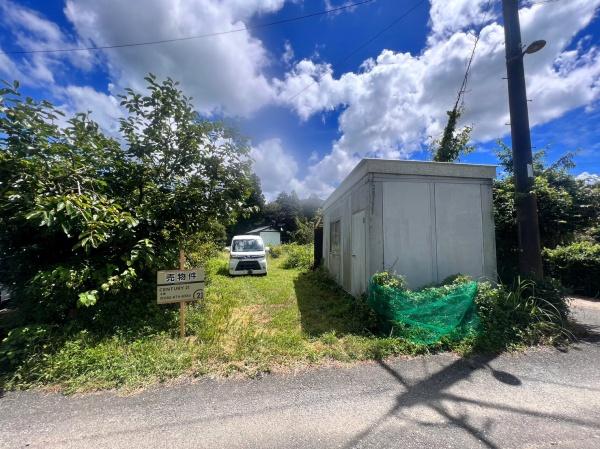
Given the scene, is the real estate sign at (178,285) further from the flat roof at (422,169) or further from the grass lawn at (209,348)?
the flat roof at (422,169)

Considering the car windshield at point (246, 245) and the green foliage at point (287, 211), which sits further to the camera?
the green foliage at point (287, 211)

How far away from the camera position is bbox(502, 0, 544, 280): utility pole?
16.3ft

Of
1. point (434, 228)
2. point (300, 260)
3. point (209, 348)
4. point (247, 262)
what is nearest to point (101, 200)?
point (209, 348)

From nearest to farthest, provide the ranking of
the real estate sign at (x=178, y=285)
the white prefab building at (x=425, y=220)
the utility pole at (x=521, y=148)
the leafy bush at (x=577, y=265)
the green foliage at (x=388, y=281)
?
the real estate sign at (x=178, y=285)
the green foliage at (x=388, y=281)
the utility pole at (x=521, y=148)
the white prefab building at (x=425, y=220)
the leafy bush at (x=577, y=265)

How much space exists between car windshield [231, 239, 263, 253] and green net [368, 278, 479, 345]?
25.0 ft

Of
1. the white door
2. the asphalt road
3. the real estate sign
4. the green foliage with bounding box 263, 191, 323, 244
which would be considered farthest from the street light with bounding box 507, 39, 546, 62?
the green foliage with bounding box 263, 191, 323, 244

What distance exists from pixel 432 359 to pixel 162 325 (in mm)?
4067

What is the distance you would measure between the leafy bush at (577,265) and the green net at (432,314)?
5434mm

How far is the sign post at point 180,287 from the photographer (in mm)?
4191

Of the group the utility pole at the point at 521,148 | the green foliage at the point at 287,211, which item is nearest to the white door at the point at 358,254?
the utility pole at the point at 521,148

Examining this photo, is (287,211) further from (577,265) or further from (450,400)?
(450,400)

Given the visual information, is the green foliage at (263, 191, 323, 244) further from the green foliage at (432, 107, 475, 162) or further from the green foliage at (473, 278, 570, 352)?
the green foliage at (473, 278, 570, 352)

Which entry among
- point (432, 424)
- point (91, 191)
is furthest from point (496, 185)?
point (91, 191)

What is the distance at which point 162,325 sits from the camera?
4.43 meters
